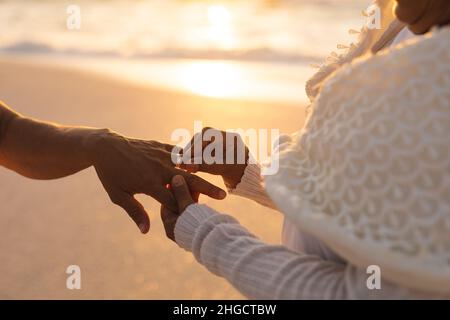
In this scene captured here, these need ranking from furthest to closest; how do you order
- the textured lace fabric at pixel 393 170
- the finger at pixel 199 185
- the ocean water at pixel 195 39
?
the ocean water at pixel 195 39, the finger at pixel 199 185, the textured lace fabric at pixel 393 170

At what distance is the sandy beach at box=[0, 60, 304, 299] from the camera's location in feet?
8.86

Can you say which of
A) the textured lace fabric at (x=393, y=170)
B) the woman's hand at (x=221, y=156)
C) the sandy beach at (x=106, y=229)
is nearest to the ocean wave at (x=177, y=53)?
the sandy beach at (x=106, y=229)

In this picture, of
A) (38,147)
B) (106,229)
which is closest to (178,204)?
(38,147)

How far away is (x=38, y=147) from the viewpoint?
190cm

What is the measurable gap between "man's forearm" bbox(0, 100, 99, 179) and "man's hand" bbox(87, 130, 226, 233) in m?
0.13

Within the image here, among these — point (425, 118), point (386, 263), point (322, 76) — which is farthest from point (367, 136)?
point (322, 76)

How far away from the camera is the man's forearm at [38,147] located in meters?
1.82

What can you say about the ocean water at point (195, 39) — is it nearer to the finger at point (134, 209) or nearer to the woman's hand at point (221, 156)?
the woman's hand at point (221, 156)

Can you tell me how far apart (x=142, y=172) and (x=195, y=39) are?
718cm

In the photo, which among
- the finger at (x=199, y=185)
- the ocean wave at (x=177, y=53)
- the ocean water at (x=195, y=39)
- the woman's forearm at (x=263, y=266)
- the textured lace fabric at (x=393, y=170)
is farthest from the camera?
the ocean wave at (x=177, y=53)

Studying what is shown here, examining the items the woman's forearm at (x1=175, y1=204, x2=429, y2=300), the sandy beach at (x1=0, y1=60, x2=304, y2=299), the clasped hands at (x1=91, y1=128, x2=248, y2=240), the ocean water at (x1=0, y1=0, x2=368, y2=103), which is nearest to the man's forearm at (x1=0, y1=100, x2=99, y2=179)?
the clasped hands at (x1=91, y1=128, x2=248, y2=240)

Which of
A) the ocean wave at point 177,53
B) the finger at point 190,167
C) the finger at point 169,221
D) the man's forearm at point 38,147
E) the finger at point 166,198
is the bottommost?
the finger at point 169,221

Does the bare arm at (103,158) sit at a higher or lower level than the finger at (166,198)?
higher
